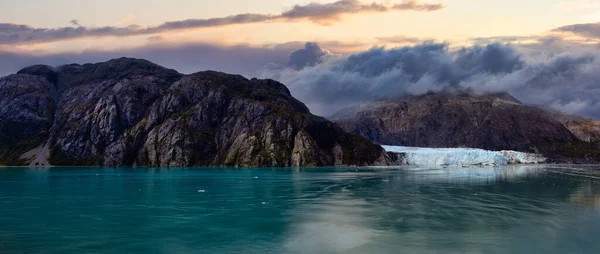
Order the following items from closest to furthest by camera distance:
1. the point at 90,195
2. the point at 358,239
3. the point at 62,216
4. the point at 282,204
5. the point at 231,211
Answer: the point at 358,239, the point at 62,216, the point at 231,211, the point at 282,204, the point at 90,195

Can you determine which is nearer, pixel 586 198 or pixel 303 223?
pixel 303 223

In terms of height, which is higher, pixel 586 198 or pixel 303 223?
pixel 586 198

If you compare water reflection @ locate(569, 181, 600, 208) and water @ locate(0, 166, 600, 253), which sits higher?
water reflection @ locate(569, 181, 600, 208)

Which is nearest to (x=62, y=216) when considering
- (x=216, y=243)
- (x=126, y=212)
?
(x=126, y=212)

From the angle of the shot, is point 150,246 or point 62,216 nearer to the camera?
point 150,246

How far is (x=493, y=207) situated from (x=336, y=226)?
2790cm

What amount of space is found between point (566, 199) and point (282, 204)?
153 ft

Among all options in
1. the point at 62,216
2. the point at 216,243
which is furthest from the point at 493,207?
the point at 62,216

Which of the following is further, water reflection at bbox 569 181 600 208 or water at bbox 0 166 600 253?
water reflection at bbox 569 181 600 208

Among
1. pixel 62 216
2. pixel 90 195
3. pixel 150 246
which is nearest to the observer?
pixel 150 246

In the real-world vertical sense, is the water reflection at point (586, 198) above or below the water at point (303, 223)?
above

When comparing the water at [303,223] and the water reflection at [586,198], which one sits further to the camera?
the water reflection at [586,198]

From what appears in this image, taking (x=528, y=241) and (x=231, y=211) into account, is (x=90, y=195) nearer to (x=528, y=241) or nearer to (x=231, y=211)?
(x=231, y=211)

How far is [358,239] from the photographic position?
1902 inches
